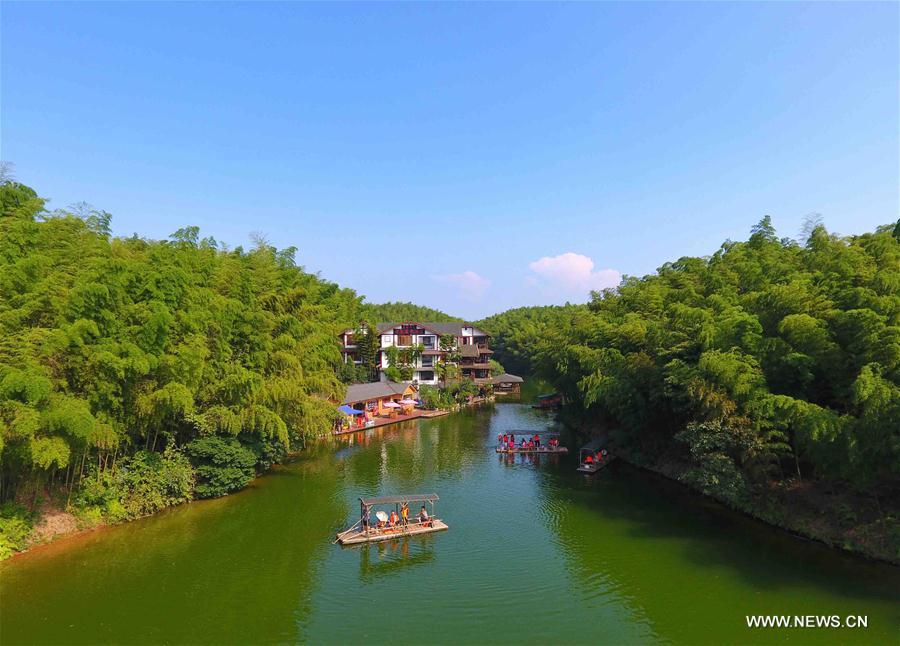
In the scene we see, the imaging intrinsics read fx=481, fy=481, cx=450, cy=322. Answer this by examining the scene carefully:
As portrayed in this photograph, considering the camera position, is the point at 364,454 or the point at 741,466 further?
the point at 364,454

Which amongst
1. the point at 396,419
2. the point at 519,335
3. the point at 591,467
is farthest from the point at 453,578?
the point at 519,335

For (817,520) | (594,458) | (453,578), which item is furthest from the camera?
(594,458)

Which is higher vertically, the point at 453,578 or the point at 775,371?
the point at 775,371

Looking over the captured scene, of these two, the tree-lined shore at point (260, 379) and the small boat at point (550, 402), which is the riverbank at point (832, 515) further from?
the small boat at point (550, 402)

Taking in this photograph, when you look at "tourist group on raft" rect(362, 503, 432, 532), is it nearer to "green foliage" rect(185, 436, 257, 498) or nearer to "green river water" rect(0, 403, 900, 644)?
"green river water" rect(0, 403, 900, 644)

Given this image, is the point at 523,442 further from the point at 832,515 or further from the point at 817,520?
the point at 832,515

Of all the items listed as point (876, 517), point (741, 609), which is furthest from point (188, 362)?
point (876, 517)

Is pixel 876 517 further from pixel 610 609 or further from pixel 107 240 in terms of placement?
pixel 107 240

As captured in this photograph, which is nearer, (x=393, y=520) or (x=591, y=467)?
(x=393, y=520)
